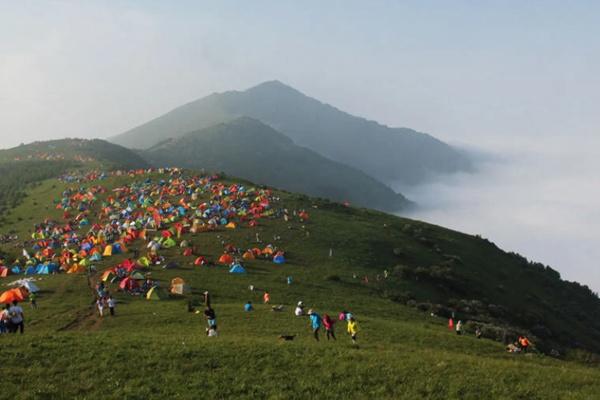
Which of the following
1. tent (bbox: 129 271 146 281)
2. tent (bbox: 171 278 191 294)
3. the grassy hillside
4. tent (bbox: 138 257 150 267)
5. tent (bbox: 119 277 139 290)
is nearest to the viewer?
the grassy hillside

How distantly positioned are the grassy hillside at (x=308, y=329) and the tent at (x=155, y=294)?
6.56ft

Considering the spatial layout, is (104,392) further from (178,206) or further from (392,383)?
(178,206)

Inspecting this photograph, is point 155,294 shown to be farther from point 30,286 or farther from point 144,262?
point 30,286

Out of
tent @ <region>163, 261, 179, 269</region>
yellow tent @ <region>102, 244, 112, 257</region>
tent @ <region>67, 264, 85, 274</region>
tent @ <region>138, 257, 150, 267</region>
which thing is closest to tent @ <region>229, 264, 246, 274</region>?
tent @ <region>163, 261, 179, 269</region>

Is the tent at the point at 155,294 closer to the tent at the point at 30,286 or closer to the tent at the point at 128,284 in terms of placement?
the tent at the point at 128,284

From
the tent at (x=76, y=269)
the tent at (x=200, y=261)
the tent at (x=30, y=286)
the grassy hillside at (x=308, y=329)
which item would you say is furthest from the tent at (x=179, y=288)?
the tent at (x=76, y=269)

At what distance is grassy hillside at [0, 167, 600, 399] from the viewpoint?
778 inches

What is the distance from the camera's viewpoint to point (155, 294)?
46.5 metres

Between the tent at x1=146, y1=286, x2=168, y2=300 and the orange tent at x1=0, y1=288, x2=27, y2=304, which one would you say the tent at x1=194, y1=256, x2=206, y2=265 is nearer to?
the tent at x1=146, y1=286, x2=168, y2=300

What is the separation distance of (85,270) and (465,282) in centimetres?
5372

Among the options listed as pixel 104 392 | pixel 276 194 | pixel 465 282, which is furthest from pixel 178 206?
pixel 104 392

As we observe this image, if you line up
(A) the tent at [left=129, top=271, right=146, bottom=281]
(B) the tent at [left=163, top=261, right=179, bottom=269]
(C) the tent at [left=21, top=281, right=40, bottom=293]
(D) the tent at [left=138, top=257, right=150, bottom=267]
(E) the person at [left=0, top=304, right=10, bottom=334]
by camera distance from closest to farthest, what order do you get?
(E) the person at [left=0, top=304, right=10, bottom=334]
(C) the tent at [left=21, top=281, right=40, bottom=293]
(A) the tent at [left=129, top=271, right=146, bottom=281]
(B) the tent at [left=163, top=261, right=179, bottom=269]
(D) the tent at [left=138, top=257, right=150, bottom=267]

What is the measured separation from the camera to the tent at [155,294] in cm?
4631

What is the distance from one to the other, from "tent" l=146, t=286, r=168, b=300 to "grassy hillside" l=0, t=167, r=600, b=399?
6.56 ft
